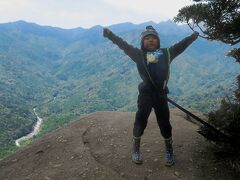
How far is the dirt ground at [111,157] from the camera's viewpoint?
838 centimetres

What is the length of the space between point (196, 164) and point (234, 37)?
3.67 m

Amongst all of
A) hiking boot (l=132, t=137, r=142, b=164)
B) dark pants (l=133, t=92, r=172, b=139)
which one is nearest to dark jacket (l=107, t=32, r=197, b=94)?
dark pants (l=133, t=92, r=172, b=139)

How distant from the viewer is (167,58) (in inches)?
322

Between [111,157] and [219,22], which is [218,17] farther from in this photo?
[111,157]

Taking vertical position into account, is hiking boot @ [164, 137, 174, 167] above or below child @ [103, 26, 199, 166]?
below

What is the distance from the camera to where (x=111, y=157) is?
30.7 ft

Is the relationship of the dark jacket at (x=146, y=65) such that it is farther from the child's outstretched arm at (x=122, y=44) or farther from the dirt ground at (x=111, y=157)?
the dirt ground at (x=111, y=157)

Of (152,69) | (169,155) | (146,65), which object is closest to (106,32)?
(146,65)

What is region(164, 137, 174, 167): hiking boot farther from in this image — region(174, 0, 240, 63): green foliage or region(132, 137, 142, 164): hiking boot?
region(174, 0, 240, 63): green foliage

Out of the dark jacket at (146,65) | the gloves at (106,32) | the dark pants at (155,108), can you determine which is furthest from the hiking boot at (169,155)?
the gloves at (106,32)

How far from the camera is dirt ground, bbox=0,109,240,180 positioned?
8.38 metres

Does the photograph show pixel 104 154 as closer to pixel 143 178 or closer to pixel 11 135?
pixel 143 178

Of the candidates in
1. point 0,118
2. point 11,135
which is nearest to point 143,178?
point 11,135

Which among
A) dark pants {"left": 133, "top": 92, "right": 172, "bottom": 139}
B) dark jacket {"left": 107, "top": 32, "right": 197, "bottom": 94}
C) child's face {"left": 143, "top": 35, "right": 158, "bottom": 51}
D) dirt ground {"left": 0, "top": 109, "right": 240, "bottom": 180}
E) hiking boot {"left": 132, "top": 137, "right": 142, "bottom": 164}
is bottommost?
dirt ground {"left": 0, "top": 109, "right": 240, "bottom": 180}
